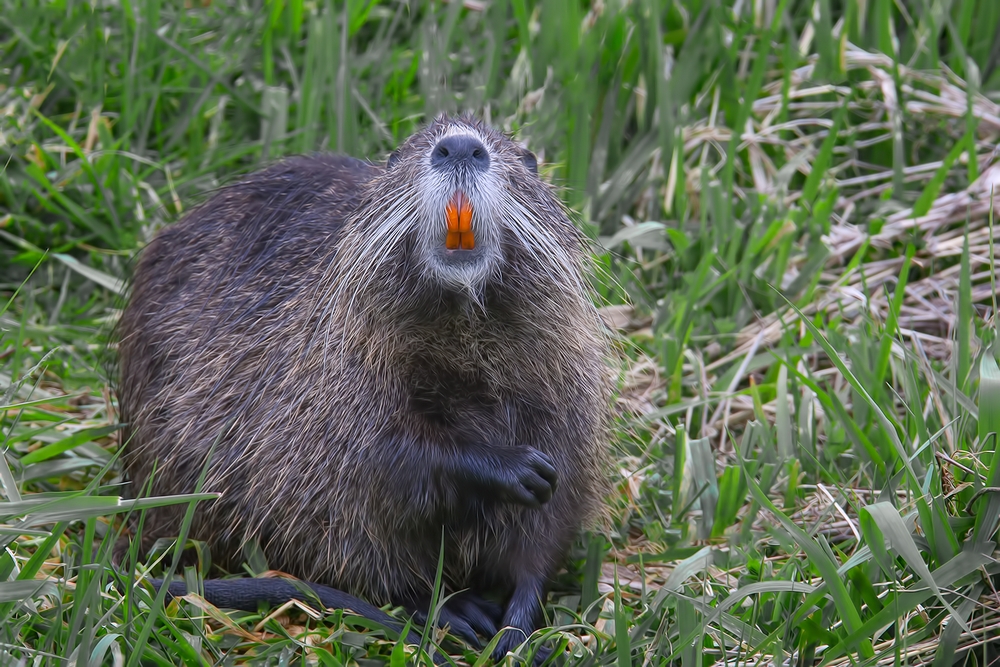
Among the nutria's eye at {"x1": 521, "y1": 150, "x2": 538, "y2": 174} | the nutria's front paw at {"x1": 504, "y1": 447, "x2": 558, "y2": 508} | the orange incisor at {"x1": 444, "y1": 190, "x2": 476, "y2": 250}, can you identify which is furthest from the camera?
the nutria's eye at {"x1": 521, "y1": 150, "x2": 538, "y2": 174}

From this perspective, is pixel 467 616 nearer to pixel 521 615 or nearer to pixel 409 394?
pixel 521 615

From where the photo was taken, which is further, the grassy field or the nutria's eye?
the nutria's eye


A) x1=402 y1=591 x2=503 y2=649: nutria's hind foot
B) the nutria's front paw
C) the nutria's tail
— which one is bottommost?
x1=402 y1=591 x2=503 y2=649: nutria's hind foot

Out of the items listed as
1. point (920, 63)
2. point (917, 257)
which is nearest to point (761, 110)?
point (920, 63)

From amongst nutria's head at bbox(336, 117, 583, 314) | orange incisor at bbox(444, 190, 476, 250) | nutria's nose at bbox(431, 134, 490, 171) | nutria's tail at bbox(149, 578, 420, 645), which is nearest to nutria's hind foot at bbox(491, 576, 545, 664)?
nutria's tail at bbox(149, 578, 420, 645)

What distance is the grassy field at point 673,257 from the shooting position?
7.72 ft

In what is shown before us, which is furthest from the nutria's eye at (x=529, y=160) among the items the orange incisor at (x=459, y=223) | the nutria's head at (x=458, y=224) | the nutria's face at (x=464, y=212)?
Answer: the orange incisor at (x=459, y=223)

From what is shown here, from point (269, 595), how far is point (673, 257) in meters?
2.09

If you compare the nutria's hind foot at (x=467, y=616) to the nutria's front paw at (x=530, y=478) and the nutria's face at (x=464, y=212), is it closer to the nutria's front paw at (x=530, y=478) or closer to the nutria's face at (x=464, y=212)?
the nutria's front paw at (x=530, y=478)

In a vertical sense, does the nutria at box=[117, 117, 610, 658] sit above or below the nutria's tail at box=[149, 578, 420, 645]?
above

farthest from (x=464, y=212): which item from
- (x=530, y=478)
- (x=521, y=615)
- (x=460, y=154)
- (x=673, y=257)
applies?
(x=673, y=257)

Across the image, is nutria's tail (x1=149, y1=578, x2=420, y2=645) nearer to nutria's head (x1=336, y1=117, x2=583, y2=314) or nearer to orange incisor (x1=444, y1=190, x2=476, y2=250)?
nutria's head (x1=336, y1=117, x2=583, y2=314)

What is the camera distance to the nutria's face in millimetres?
2523

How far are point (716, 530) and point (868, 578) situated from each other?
0.77 metres
